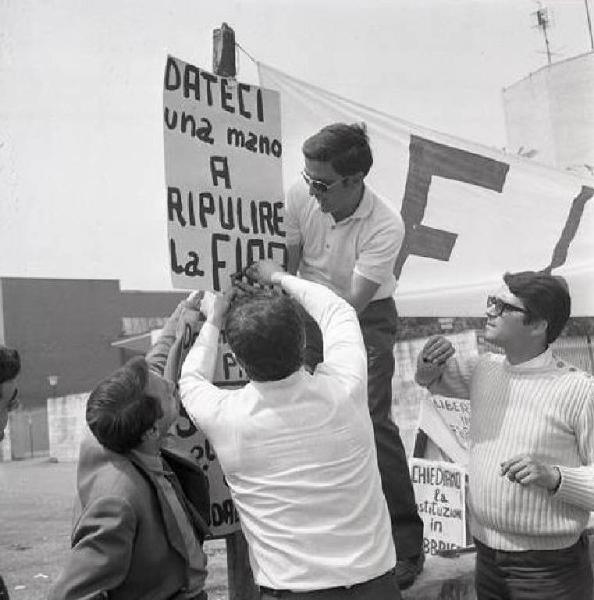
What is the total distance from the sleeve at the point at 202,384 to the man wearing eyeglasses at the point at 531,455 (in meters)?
0.86

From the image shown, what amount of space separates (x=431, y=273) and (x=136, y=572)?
3832 mm

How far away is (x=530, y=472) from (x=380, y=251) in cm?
114

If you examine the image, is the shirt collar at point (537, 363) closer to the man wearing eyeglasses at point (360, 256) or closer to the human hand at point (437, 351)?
the human hand at point (437, 351)

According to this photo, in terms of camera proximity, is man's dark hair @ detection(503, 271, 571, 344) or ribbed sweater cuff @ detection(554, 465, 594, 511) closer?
ribbed sweater cuff @ detection(554, 465, 594, 511)

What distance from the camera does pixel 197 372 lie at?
255 centimetres

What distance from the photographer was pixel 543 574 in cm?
260

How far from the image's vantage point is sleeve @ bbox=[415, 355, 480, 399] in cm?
292

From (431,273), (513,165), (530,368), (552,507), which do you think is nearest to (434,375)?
(530,368)

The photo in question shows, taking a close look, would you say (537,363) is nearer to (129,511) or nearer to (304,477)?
(304,477)

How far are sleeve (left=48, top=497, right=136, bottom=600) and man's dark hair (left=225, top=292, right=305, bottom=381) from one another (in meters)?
0.52

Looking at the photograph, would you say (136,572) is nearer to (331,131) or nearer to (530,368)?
(530,368)

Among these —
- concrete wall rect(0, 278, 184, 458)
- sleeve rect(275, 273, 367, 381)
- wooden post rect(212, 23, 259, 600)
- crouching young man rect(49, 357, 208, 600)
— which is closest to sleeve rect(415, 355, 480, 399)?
sleeve rect(275, 273, 367, 381)

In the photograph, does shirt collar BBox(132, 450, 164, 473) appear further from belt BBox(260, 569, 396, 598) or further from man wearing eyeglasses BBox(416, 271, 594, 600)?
man wearing eyeglasses BBox(416, 271, 594, 600)

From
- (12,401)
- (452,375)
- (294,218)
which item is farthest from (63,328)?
(452,375)
